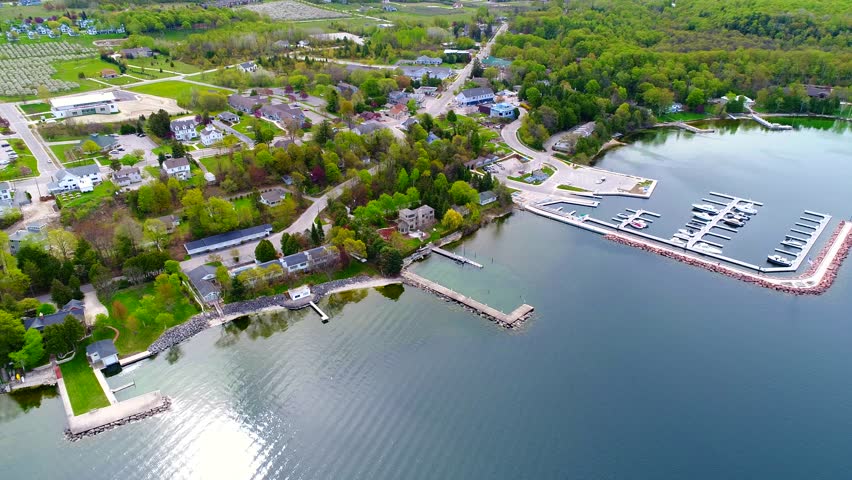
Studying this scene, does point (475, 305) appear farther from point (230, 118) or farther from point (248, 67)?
point (248, 67)

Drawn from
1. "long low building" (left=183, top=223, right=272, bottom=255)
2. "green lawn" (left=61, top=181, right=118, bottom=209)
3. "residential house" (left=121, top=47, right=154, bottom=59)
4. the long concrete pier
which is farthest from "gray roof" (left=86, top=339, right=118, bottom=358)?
"residential house" (left=121, top=47, right=154, bottom=59)

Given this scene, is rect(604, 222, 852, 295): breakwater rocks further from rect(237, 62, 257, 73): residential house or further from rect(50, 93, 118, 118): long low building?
rect(237, 62, 257, 73): residential house

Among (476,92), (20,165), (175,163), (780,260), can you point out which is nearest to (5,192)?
(20,165)

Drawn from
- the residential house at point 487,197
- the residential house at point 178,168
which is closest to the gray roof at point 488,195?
the residential house at point 487,197

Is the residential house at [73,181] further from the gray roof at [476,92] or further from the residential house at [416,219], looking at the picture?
the gray roof at [476,92]

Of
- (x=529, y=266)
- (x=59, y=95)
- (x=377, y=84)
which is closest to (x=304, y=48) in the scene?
(x=377, y=84)

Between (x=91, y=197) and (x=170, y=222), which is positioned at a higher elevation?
(x=170, y=222)
